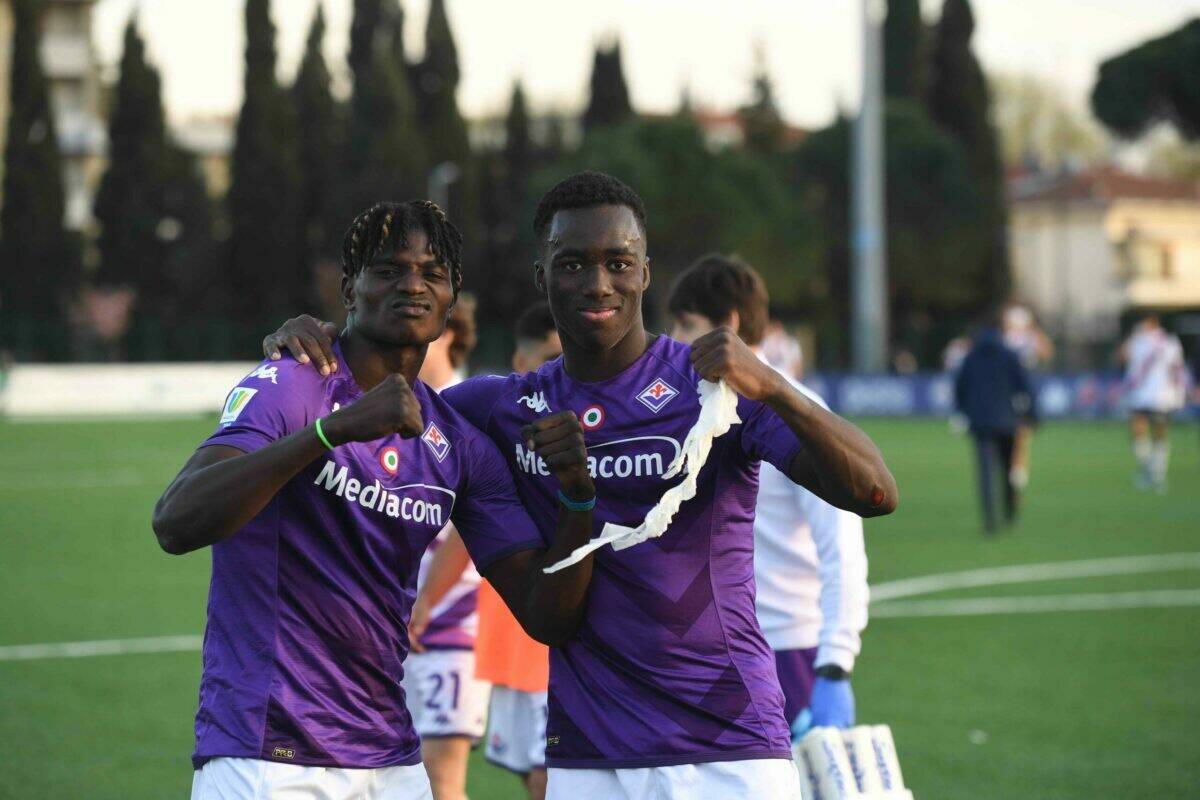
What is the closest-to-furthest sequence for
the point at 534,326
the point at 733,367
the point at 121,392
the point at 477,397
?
the point at 733,367
the point at 477,397
the point at 534,326
the point at 121,392

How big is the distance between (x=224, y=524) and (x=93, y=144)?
76596 mm

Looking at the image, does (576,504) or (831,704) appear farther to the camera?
(831,704)

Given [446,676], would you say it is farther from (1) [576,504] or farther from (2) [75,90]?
(2) [75,90]

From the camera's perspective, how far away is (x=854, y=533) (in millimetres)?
5672

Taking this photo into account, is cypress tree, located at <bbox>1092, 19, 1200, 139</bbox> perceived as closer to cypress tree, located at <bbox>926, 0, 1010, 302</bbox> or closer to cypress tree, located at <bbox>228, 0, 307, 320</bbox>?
cypress tree, located at <bbox>926, 0, 1010, 302</bbox>

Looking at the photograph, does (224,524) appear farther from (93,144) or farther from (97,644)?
(93,144)

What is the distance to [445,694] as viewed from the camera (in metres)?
6.44

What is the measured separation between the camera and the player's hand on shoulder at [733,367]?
3.73 meters

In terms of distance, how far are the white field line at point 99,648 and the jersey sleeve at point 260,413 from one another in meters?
7.29

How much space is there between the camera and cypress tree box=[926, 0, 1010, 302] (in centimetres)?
6094

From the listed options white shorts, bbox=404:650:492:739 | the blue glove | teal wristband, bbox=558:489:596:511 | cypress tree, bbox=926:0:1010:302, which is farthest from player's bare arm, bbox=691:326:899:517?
cypress tree, bbox=926:0:1010:302

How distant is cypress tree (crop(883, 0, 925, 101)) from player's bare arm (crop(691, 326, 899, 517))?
210ft

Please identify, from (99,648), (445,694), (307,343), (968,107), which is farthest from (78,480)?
(968,107)

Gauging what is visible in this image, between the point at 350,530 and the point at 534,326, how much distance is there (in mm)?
2884
